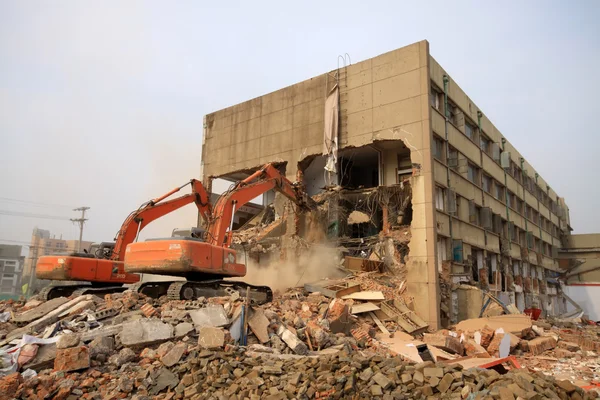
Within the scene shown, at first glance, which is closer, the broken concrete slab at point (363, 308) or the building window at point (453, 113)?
the broken concrete slab at point (363, 308)

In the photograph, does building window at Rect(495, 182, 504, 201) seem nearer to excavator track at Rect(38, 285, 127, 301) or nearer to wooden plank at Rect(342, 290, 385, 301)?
wooden plank at Rect(342, 290, 385, 301)

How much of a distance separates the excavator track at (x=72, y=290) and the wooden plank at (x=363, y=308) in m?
7.32

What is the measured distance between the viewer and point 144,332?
8.05 meters

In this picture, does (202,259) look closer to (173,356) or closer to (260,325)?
(260,325)

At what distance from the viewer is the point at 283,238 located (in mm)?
19422

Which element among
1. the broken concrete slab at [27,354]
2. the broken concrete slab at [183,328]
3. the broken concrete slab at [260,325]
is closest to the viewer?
the broken concrete slab at [27,354]

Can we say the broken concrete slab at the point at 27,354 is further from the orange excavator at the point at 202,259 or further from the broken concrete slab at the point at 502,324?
the broken concrete slab at the point at 502,324

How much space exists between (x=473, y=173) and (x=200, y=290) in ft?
55.2

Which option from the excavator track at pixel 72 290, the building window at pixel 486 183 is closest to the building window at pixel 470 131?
the building window at pixel 486 183

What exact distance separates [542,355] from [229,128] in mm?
18285

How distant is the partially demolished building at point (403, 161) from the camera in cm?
1642

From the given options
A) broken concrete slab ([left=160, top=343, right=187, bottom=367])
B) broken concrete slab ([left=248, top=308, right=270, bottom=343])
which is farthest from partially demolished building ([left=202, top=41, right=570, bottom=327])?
broken concrete slab ([left=160, top=343, right=187, bottom=367])

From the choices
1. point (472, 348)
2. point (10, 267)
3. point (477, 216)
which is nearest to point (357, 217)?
point (477, 216)

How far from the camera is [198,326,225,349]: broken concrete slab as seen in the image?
773cm
